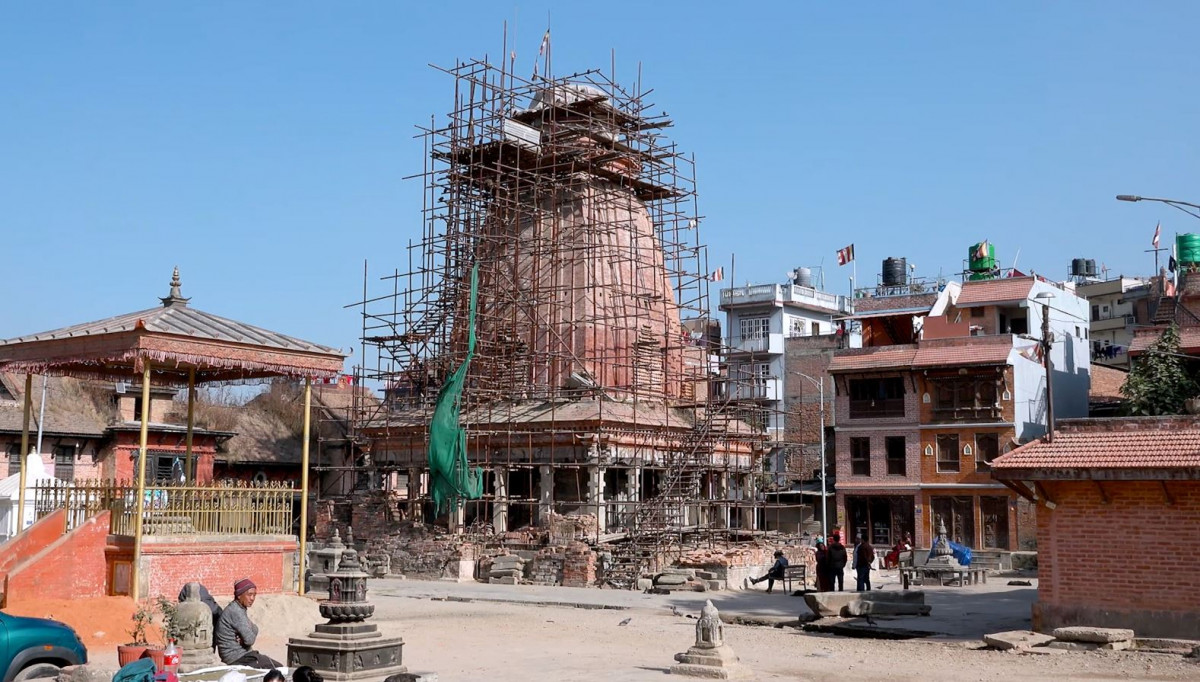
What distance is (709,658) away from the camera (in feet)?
55.5

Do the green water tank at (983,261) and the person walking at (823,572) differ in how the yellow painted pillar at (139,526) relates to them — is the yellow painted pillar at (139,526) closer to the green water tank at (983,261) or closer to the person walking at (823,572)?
the person walking at (823,572)

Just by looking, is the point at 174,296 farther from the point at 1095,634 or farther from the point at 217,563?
the point at 1095,634

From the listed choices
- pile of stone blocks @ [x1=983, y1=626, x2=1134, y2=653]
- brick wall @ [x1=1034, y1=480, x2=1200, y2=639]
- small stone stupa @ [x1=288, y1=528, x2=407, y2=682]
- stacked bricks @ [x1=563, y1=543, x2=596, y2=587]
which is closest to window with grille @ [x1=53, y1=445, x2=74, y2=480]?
stacked bricks @ [x1=563, y1=543, x2=596, y2=587]

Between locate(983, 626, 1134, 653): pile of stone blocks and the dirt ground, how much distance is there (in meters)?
0.32

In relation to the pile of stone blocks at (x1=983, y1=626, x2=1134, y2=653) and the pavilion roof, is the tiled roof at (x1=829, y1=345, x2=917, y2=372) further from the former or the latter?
the pavilion roof

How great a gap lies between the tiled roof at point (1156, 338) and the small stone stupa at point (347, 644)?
41.1 meters

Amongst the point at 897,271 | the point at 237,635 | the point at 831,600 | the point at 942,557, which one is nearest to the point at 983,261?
the point at 897,271

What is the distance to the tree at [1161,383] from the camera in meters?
44.9

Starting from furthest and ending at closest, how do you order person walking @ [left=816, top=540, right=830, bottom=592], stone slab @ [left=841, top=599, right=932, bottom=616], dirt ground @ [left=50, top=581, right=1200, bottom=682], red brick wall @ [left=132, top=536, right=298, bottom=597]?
person walking @ [left=816, top=540, right=830, bottom=592] < stone slab @ [left=841, top=599, right=932, bottom=616] < red brick wall @ [left=132, top=536, right=298, bottom=597] < dirt ground @ [left=50, top=581, right=1200, bottom=682]

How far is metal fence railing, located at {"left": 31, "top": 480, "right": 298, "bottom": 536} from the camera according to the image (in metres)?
20.6

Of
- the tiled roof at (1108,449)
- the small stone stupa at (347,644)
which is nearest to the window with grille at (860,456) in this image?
the tiled roof at (1108,449)

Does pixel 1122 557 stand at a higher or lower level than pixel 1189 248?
lower

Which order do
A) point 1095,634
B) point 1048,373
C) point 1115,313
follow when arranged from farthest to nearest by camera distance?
point 1115,313, point 1048,373, point 1095,634

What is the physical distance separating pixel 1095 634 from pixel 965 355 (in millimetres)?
30603
